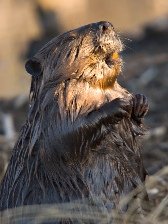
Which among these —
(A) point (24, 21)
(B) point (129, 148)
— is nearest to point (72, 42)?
(B) point (129, 148)

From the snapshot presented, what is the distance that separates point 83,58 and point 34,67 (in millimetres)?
235

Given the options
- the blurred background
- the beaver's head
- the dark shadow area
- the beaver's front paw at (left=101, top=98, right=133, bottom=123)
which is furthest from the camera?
the dark shadow area

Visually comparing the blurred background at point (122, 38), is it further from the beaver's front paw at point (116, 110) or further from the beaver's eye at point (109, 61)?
the beaver's front paw at point (116, 110)

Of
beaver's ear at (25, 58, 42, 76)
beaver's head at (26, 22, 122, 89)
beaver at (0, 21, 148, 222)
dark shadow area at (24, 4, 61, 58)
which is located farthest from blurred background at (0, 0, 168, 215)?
beaver's ear at (25, 58, 42, 76)

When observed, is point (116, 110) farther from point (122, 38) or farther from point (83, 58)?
point (122, 38)

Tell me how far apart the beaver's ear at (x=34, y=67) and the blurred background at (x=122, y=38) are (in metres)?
0.51

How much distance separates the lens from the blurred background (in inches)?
278

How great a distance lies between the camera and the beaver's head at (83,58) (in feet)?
13.9

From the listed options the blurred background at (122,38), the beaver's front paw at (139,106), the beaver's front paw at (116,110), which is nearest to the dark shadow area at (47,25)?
the blurred background at (122,38)

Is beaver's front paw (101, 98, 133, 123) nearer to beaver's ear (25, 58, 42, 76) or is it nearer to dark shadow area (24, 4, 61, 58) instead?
beaver's ear (25, 58, 42, 76)

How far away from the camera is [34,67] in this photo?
4312mm

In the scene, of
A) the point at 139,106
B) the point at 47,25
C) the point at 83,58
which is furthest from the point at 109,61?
the point at 47,25

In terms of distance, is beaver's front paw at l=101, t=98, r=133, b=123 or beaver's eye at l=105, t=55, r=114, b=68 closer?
beaver's front paw at l=101, t=98, r=133, b=123

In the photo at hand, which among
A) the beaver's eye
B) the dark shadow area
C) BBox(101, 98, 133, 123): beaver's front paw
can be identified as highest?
the beaver's eye
